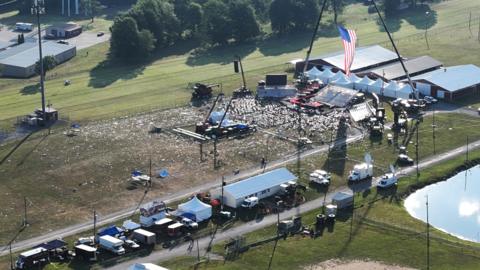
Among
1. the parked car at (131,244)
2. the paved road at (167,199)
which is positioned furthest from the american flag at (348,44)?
the parked car at (131,244)

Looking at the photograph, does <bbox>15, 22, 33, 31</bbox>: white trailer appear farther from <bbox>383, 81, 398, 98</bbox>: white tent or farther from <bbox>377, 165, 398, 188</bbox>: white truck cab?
<bbox>377, 165, 398, 188</bbox>: white truck cab

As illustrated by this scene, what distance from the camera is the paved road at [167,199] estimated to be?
75812 mm

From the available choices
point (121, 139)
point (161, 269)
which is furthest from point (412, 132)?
point (161, 269)

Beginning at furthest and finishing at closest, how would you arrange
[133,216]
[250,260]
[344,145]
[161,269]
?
[344,145], [133,216], [250,260], [161,269]

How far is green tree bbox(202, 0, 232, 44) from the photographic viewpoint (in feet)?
539

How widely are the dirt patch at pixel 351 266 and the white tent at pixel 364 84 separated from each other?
58.1m

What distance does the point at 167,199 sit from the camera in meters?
86.0

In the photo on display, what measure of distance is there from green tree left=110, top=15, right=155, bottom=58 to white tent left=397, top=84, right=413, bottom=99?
168ft

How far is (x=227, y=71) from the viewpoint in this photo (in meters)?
144

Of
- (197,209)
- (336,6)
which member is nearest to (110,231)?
(197,209)

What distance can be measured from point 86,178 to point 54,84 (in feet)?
163

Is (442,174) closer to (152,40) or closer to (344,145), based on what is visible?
(344,145)

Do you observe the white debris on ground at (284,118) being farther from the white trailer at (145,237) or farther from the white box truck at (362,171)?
the white trailer at (145,237)

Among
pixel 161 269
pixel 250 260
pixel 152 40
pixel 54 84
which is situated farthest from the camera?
pixel 152 40
